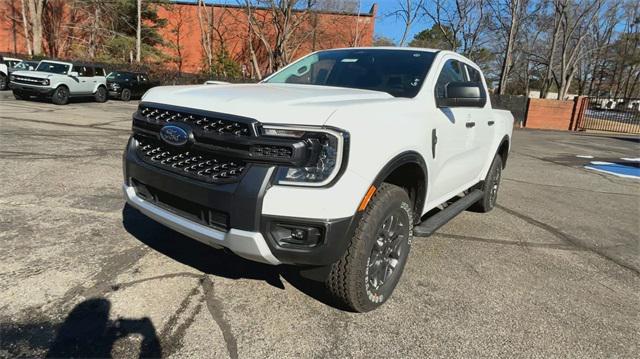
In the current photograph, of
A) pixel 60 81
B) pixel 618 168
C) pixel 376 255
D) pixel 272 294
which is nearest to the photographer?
pixel 376 255

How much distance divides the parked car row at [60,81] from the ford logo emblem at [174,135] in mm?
16100

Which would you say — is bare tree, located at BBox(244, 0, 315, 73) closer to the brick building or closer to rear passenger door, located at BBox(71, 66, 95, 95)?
the brick building

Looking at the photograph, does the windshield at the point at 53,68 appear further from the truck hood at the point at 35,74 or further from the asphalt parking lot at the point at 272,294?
the asphalt parking lot at the point at 272,294

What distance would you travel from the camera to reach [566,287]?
3.65 m

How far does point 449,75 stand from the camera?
4.10 meters

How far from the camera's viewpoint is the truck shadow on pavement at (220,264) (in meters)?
3.24

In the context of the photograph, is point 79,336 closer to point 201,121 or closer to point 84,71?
point 201,121

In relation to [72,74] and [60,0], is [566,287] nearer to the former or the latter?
[72,74]

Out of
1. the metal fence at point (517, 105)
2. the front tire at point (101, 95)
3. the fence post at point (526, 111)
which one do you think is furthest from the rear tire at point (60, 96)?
the fence post at point (526, 111)

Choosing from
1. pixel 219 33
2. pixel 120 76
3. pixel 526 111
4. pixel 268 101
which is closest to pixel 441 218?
pixel 268 101

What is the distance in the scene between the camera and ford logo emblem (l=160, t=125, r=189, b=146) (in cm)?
262

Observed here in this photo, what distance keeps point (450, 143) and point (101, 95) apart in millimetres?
20124

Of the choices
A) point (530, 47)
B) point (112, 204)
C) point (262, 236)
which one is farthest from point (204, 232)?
point (530, 47)

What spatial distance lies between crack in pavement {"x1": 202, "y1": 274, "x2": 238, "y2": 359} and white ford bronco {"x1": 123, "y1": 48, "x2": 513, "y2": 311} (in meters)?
0.53
